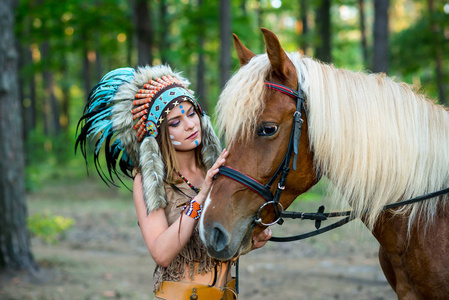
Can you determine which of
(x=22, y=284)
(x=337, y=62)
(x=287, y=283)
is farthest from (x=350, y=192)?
(x=337, y=62)

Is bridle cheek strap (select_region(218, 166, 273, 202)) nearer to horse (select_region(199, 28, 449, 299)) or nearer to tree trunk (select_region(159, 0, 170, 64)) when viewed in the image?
horse (select_region(199, 28, 449, 299))

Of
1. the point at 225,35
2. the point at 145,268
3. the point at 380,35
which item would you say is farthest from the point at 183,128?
the point at 380,35

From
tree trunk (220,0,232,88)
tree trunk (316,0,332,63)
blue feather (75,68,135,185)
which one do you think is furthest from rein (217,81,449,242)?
tree trunk (316,0,332,63)

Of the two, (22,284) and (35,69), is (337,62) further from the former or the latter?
(22,284)

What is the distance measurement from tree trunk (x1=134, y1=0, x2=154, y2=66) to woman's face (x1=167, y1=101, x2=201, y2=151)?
9.53 meters

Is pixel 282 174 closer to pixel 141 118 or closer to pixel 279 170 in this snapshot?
pixel 279 170

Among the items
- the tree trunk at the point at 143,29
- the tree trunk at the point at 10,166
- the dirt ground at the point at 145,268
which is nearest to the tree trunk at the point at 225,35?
the tree trunk at the point at 143,29

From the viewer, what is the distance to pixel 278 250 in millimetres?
7637

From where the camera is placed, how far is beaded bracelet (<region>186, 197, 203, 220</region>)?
6.97 feet

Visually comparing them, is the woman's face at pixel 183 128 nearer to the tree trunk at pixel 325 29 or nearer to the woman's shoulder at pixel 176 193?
the woman's shoulder at pixel 176 193

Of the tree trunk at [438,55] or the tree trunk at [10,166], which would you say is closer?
the tree trunk at [10,166]

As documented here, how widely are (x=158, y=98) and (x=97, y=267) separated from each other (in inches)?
202

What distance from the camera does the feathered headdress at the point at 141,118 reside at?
2279 millimetres

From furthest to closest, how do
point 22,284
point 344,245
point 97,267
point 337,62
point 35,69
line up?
point 337,62 < point 35,69 < point 344,245 < point 97,267 < point 22,284
